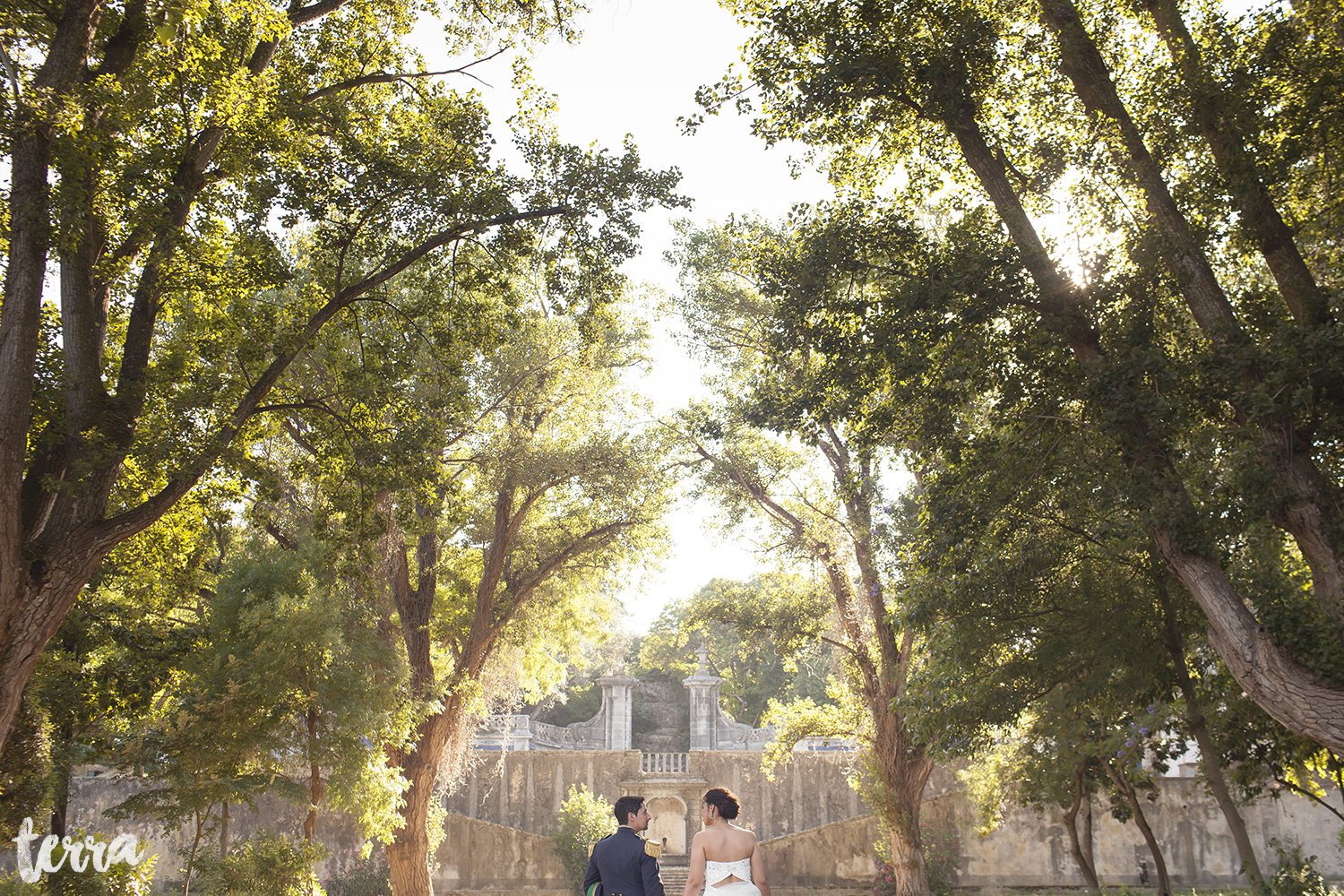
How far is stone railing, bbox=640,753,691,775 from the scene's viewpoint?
20.6 metres

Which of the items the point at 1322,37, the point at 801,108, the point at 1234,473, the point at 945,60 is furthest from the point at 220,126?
the point at 1322,37

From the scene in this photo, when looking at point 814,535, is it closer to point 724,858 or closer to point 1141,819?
point 1141,819

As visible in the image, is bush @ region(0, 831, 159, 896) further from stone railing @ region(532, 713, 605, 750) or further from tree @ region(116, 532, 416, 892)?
stone railing @ region(532, 713, 605, 750)

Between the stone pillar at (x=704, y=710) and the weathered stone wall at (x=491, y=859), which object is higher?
the stone pillar at (x=704, y=710)

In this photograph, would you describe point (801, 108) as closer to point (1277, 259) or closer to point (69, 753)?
point (1277, 259)

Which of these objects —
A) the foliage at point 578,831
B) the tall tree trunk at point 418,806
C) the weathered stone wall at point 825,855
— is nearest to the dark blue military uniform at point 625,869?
the tall tree trunk at point 418,806

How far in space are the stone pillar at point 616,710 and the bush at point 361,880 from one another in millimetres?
7789

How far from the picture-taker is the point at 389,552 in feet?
43.5

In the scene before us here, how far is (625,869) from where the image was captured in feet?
17.6

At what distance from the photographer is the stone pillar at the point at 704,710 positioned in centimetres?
2353

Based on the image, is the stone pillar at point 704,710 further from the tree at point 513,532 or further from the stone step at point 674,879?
the tree at point 513,532

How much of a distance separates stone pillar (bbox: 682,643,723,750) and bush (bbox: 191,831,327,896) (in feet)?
48.2

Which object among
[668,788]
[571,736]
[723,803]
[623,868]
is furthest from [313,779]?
[571,736]

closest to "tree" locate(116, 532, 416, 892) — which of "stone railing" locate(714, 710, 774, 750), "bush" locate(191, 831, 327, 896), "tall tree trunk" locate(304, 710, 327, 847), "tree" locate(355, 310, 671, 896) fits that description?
"tall tree trunk" locate(304, 710, 327, 847)
